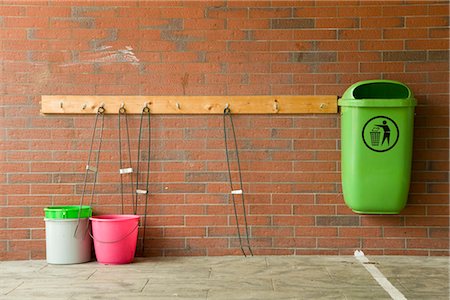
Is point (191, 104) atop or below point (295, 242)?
atop

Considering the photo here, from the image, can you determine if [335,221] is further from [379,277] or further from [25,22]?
[25,22]

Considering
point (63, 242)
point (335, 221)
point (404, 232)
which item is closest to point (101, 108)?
point (63, 242)

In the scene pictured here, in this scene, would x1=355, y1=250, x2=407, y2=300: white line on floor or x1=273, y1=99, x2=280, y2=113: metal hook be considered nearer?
x1=355, y1=250, x2=407, y2=300: white line on floor

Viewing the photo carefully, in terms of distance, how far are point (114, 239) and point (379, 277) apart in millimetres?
2231

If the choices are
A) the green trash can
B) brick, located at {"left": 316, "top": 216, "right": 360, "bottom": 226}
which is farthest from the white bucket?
the green trash can

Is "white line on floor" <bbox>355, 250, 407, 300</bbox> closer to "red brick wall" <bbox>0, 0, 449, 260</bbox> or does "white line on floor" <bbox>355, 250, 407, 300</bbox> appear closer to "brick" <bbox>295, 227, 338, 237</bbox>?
"red brick wall" <bbox>0, 0, 449, 260</bbox>

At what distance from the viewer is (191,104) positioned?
6.58m

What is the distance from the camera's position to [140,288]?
517 centimetres

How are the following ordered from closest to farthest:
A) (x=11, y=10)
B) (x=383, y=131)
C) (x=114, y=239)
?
(x=114, y=239), (x=383, y=131), (x=11, y=10)

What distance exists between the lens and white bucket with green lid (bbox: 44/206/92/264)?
625 cm

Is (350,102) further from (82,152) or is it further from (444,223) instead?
(82,152)

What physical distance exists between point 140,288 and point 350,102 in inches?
96.7

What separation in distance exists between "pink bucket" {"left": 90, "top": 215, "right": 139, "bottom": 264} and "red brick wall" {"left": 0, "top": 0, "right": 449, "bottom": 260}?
42 cm

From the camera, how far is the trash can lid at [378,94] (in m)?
6.20
